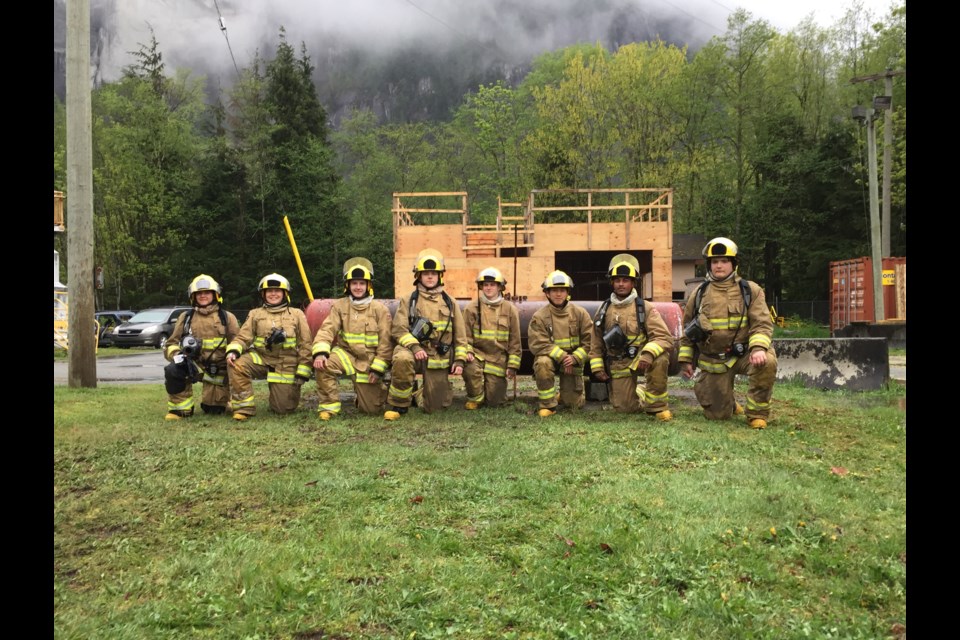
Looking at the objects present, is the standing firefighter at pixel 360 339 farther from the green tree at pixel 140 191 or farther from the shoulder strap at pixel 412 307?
the green tree at pixel 140 191

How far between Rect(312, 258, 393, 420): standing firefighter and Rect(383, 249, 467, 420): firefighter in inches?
7.2

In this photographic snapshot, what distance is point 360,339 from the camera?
325 inches

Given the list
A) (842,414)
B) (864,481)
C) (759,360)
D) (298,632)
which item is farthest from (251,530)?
(842,414)

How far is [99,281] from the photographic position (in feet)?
37.4

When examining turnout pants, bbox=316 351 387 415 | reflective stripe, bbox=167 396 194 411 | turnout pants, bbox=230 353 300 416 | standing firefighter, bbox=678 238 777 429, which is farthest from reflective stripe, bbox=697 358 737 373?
reflective stripe, bbox=167 396 194 411

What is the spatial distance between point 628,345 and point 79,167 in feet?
27.6

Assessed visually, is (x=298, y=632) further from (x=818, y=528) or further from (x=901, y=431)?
(x=901, y=431)

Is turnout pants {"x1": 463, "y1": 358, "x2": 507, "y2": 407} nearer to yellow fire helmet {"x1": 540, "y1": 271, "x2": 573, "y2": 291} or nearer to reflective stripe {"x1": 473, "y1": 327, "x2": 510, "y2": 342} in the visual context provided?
reflective stripe {"x1": 473, "y1": 327, "x2": 510, "y2": 342}

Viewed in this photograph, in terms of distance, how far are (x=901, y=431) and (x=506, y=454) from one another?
4234mm

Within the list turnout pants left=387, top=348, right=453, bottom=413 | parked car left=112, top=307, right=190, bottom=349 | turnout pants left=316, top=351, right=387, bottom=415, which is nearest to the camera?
turnout pants left=316, top=351, right=387, bottom=415

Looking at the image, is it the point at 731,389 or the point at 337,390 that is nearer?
the point at 731,389

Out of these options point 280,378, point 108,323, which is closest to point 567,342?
point 280,378

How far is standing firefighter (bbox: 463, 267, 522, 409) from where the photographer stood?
873 cm

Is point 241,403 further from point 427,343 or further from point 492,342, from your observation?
point 492,342
